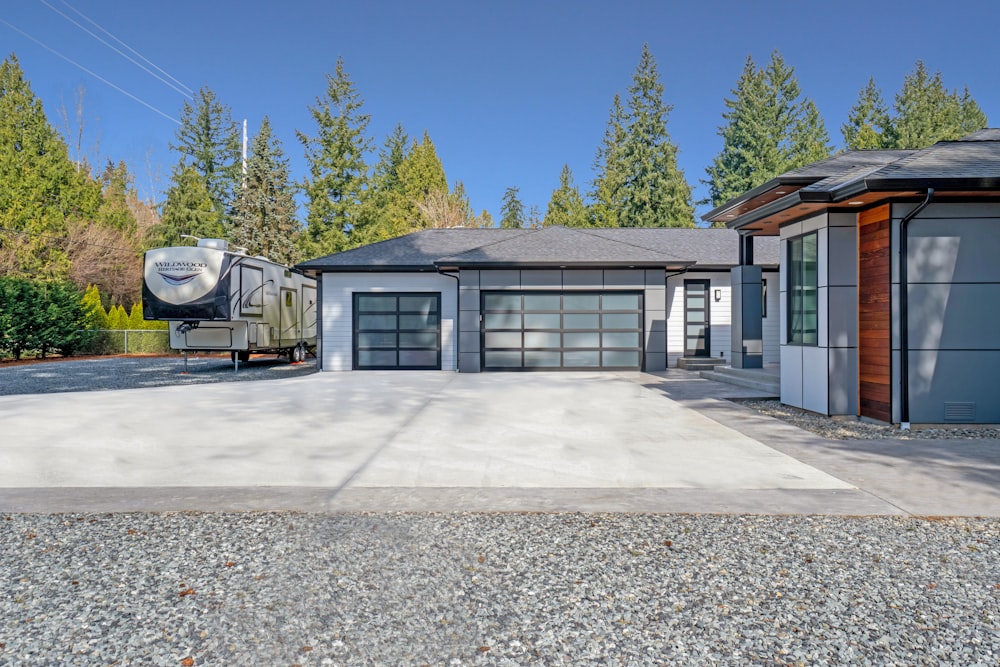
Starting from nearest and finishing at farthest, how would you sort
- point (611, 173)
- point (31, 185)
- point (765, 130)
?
point (31, 185)
point (611, 173)
point (765, 130)

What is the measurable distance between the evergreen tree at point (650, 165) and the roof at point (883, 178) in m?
26.1

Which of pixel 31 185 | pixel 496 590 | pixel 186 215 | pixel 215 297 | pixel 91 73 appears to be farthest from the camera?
pixel 186 215

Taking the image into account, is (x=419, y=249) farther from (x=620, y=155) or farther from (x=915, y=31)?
(x=915, y=31)

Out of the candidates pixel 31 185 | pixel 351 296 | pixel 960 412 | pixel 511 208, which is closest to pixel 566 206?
pixel 511 208

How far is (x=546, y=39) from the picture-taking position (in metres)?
27.2

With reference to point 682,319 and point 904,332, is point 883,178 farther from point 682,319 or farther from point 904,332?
point 682,319

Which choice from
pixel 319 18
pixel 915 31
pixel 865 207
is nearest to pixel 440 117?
pixel 319 18

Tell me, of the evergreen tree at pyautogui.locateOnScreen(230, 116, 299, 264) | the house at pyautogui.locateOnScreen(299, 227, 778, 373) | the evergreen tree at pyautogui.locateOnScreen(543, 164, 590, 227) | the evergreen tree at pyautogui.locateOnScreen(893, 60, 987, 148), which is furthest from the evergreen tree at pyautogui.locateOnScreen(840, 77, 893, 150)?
the evergreen tree at pyautogui.locateOnScreen(230, 116, 299, 264)

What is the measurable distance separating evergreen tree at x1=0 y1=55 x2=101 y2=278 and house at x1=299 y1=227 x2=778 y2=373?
1604cm

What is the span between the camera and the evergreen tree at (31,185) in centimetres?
2350

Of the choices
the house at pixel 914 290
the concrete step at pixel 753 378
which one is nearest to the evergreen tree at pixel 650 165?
the concrete step at pixel 753 378

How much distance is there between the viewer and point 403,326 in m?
16.2

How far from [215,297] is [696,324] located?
12.8 meters

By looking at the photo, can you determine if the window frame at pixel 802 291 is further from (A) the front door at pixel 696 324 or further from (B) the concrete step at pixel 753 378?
(A) the front door at pixel 696 324
